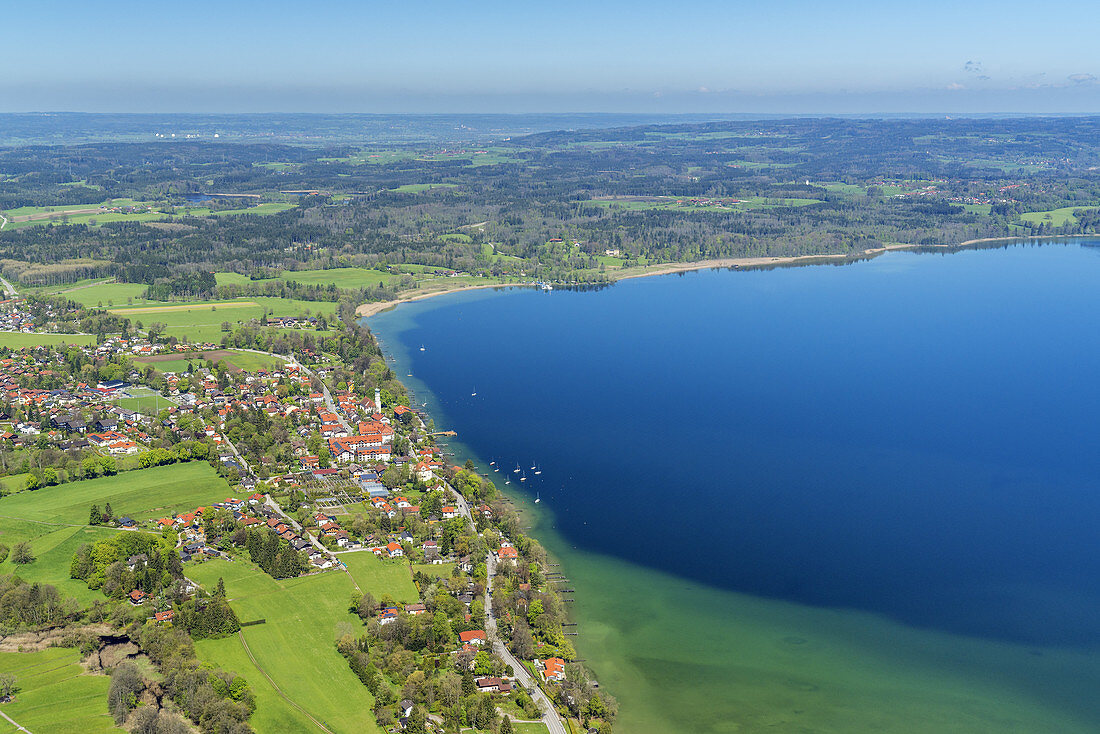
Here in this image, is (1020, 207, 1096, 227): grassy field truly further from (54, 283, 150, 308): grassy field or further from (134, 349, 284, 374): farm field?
(54, 283, 150, 308): grassy field

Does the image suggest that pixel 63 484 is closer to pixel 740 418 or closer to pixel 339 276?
pixel 740 418

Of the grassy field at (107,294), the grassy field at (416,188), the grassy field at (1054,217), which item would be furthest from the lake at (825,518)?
the grassy field at (416,188)

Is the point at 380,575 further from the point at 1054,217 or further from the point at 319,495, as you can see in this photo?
the point at 1054,217

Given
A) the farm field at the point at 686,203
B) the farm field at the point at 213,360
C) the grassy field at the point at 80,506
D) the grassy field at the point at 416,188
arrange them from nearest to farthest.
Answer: the grassy field at the point at 80,506 < the farm field at the point at 213,360 < the farm field at the point at 686,203 < the grassy field at the point at 416,188

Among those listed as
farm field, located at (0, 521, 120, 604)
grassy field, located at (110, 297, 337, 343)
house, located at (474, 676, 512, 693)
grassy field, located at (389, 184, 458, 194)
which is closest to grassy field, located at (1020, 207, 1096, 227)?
grassy field, located at (389, 184, 458, 194)

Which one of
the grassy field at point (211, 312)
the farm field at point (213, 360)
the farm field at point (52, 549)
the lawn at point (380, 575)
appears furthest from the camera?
the grassy field at point (211, 312)

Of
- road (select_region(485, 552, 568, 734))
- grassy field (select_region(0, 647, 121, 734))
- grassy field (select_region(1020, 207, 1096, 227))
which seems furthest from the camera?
A: grassy field (select_region(1020, 207, 1096, 227))

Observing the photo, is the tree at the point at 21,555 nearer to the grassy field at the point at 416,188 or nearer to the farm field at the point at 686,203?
the farm field at the point at 686,203
